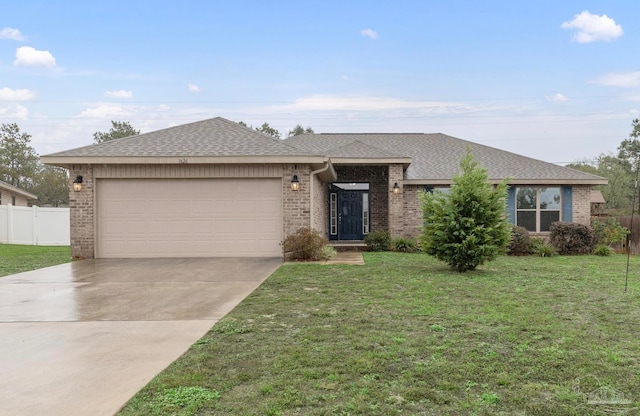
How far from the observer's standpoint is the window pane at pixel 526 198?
16.7 m

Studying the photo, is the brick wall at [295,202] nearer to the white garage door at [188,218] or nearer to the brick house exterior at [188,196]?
the brick house exterior at [188,196]

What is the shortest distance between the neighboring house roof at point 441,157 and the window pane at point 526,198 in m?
0.48

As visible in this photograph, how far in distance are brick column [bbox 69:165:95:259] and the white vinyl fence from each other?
1027cm

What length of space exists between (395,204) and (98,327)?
1200cm

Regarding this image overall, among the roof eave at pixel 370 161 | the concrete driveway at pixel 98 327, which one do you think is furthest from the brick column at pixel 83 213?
the roof eave at pixel 370 161

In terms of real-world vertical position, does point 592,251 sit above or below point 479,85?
below

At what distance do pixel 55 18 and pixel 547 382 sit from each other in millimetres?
19909

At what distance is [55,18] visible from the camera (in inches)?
673

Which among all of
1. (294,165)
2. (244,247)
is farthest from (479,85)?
(244,247)

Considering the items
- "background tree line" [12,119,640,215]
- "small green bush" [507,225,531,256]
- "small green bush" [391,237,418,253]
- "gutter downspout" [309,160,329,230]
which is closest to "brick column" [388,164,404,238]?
"small green bush" [391,237,418,253]

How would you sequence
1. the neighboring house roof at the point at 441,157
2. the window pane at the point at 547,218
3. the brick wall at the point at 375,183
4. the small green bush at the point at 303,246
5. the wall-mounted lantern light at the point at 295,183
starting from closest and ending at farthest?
the small green bush at the point at 303,246 < the wall-mounted lantern light at the point at 295,183 < the neighboring house roof at the point at 441,157 < the window pane at the point at 547,218 < the brick wall at the point at 375,183

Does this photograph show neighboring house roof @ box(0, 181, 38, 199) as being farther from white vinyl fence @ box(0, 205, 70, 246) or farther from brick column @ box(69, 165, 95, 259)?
brick column @ box(69, 165, 95, 259)

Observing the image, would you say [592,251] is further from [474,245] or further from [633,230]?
[474,245]

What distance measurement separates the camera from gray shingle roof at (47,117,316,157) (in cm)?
1229
